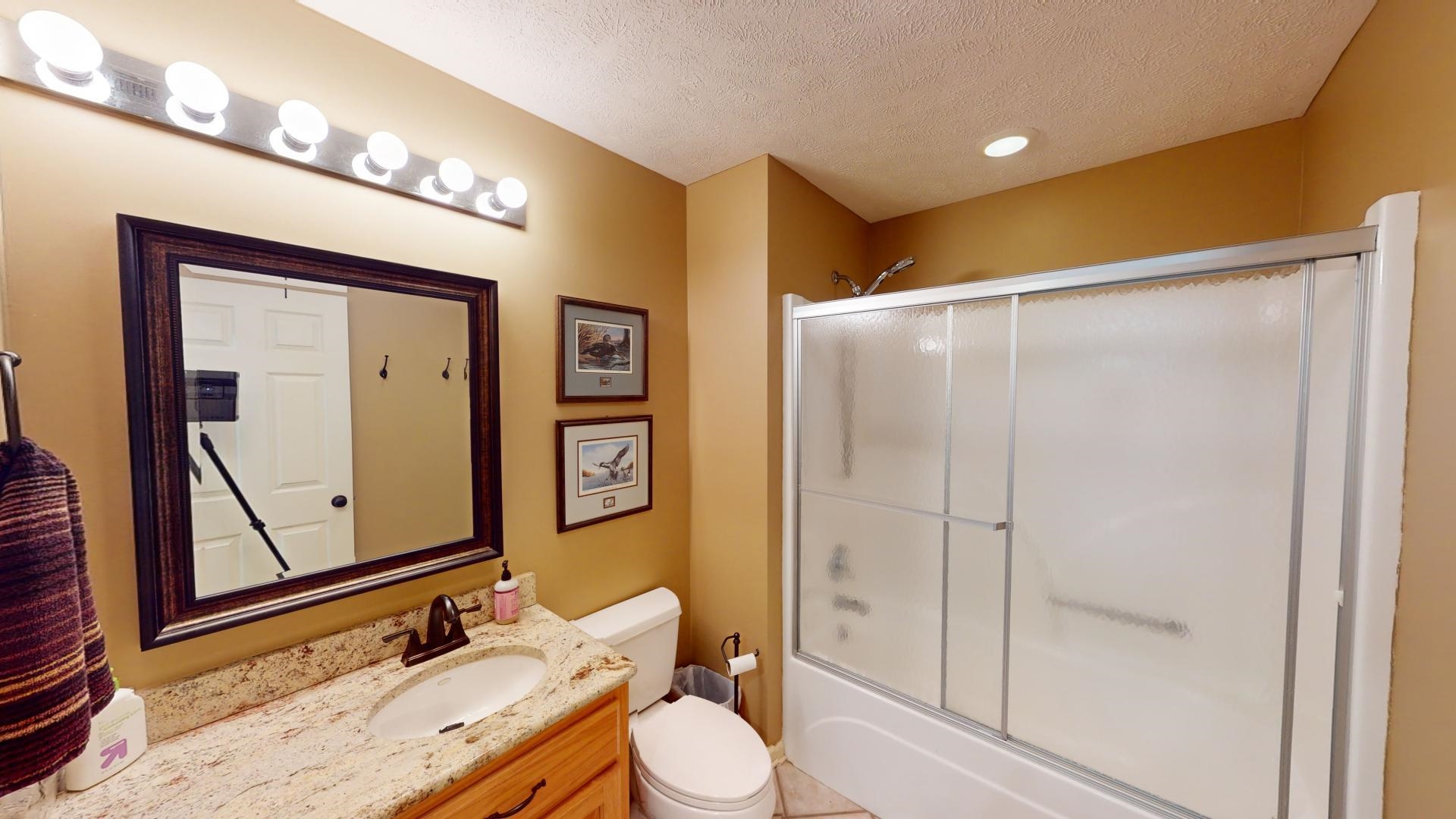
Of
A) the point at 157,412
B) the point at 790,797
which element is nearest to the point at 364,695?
the point at 157,412

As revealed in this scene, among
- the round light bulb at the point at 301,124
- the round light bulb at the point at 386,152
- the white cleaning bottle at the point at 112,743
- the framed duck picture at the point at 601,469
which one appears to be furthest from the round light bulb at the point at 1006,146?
the white cleaning bottle at the point at 112,743

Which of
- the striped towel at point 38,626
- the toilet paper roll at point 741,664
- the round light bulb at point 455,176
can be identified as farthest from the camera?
the toilet paper roll at point 741,664

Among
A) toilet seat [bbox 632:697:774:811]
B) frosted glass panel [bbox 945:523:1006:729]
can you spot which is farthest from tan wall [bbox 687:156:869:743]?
frosted glass panel [bbox 945:523:1006:729]

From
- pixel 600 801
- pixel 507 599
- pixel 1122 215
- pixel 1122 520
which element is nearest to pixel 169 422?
pixel 507 599

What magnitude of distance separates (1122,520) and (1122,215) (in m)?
1.28

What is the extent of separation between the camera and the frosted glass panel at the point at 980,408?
56.7 inches

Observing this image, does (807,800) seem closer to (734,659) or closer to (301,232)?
(734,659)

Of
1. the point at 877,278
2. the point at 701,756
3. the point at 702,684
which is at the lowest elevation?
the point at 702,684

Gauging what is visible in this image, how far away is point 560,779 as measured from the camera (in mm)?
1070

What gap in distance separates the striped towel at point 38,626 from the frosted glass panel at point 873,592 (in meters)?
1.75

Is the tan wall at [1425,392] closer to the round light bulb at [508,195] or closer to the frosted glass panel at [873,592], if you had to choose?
the frosted glass panel at [873,592]

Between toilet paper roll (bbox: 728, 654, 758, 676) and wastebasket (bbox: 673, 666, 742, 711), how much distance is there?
241mm

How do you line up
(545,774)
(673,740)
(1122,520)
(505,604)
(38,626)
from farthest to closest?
(673,740) < (505,604) < (1122,520) < (545,774) < (38,626)

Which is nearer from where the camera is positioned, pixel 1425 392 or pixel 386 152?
pixel 1425 392
